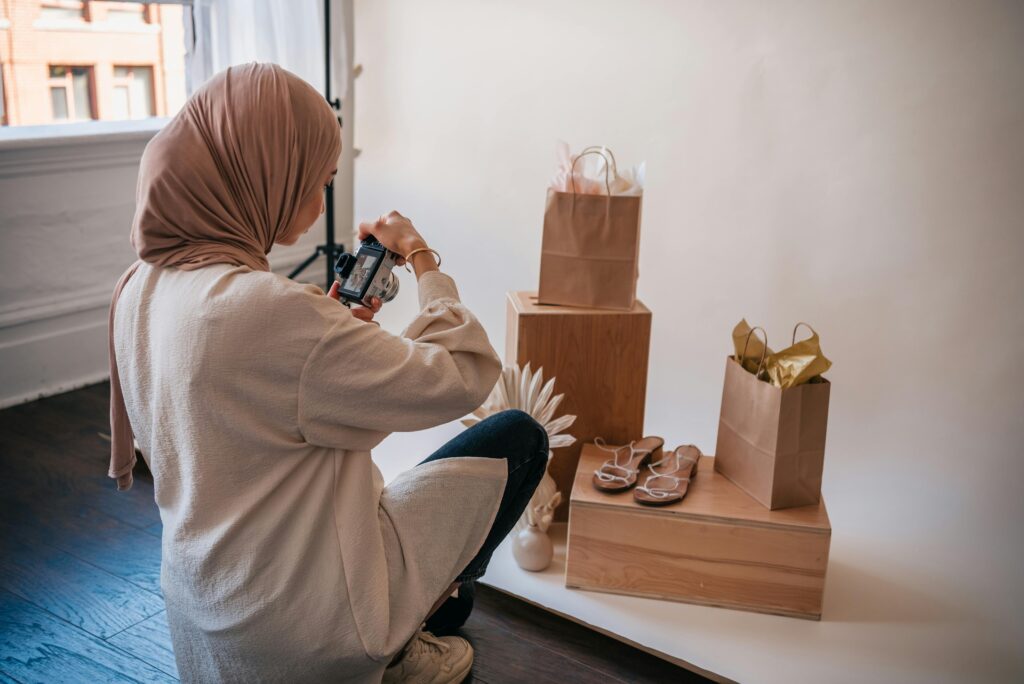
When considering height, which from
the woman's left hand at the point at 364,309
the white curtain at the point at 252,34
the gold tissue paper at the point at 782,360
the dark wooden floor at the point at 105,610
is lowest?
the dark wooden floor at the point at 105,610

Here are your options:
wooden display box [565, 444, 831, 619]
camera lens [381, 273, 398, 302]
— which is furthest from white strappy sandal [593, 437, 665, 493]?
camera lens [381, 273, 398, 302]

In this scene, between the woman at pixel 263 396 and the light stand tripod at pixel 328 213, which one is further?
the light stand tripod at pixel 328 213

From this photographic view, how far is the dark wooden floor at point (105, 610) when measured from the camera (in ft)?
5.47

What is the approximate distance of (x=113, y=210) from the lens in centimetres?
297

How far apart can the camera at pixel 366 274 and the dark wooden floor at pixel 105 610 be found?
73 cm

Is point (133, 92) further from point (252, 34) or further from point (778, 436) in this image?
point (778, 436)

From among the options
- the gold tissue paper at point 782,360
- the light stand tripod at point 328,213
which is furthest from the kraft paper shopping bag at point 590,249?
the light stand tripod at point 328,213

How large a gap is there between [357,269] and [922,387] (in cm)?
162

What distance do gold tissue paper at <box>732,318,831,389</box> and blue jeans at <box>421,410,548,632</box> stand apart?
1.82 ft

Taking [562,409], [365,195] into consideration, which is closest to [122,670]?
[562,409]

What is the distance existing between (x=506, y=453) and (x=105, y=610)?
0.94 meters

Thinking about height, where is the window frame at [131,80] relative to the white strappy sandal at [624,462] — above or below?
above

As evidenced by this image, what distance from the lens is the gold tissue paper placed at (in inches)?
70.1

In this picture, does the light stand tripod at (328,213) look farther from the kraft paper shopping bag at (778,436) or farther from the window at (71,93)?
the kraft paper shopping bag at (778,436)
